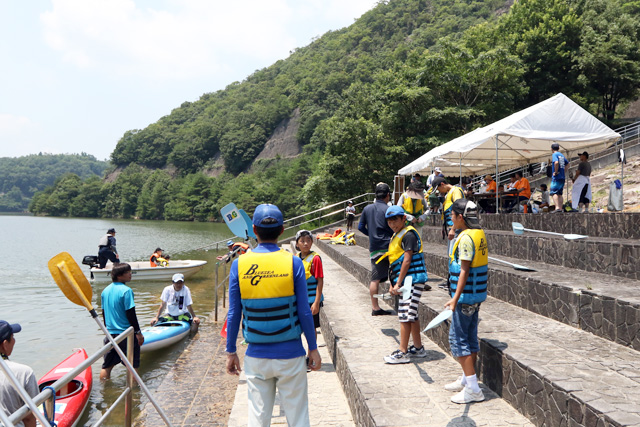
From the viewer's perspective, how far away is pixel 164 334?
9.31 m

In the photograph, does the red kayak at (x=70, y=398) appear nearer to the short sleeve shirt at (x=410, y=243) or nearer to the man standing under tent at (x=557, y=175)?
the short sleeve shirt at (x=410, y=243)

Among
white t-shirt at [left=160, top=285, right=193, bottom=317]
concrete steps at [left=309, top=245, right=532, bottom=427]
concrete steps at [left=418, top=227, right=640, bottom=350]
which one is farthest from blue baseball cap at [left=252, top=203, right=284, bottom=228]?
white t-shirt at [left=160, top=285, right=193, bottom=317]

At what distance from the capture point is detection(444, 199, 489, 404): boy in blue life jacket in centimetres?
369

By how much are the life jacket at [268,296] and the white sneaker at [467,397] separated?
1627mm

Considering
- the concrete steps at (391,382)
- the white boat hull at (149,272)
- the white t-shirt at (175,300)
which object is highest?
the concrete steps at (391,382)

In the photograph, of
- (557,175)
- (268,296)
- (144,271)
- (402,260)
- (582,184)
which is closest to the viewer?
(268,296)

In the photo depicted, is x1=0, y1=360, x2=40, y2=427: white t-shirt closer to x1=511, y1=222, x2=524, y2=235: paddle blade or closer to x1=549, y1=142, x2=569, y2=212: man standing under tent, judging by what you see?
x1=511, y1=222, x2=524, y2=235: paddle blade

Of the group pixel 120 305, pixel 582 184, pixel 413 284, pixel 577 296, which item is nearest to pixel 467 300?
pixel 413 284

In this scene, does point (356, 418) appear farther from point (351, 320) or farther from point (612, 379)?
point (351, 320)

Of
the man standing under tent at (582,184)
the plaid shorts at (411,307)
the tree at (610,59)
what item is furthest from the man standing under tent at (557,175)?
the tree at (610,59)

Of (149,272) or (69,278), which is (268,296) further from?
(149,272)

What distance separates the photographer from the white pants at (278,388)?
9.57 feet

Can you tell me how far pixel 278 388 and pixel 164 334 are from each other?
23.5 feet

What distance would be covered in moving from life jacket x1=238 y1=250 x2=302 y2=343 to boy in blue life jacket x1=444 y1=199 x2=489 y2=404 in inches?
60.6
